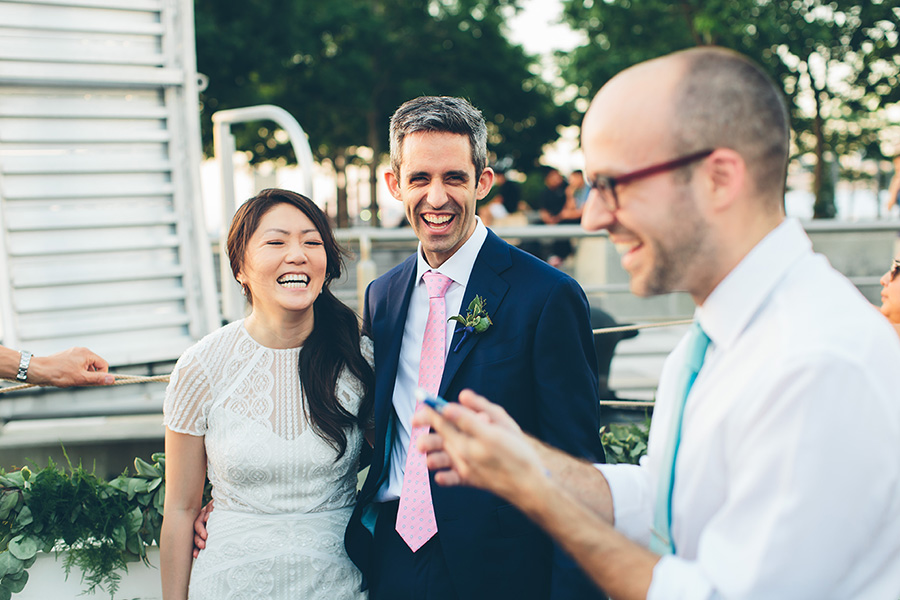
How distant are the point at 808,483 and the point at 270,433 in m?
1.82

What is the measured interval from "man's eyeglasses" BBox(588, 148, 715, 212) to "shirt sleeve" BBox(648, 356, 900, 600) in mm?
413

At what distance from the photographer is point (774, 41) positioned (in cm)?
1580

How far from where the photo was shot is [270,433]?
259 cm

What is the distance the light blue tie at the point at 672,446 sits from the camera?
4.93 feet

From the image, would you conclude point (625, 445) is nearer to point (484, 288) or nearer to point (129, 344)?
point (484, 288)

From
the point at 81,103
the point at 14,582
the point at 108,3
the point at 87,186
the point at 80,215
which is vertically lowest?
the point at 14,582

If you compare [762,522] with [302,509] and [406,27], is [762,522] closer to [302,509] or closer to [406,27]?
[302,509]

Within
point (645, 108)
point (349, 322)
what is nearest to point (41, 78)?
point (349, 322)

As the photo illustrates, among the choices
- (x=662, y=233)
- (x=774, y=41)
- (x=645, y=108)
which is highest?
(x=774, y=41)

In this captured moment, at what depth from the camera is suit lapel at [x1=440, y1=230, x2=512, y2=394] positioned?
2438 millimetres

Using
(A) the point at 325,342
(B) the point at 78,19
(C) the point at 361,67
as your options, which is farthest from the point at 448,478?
(C) the point at 361,67

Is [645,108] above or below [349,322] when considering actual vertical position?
above

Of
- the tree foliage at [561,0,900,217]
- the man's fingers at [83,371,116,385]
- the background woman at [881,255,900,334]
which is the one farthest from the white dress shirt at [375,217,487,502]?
the tree foliage at [561,0,900,217]

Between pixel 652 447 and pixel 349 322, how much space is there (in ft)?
4.84
